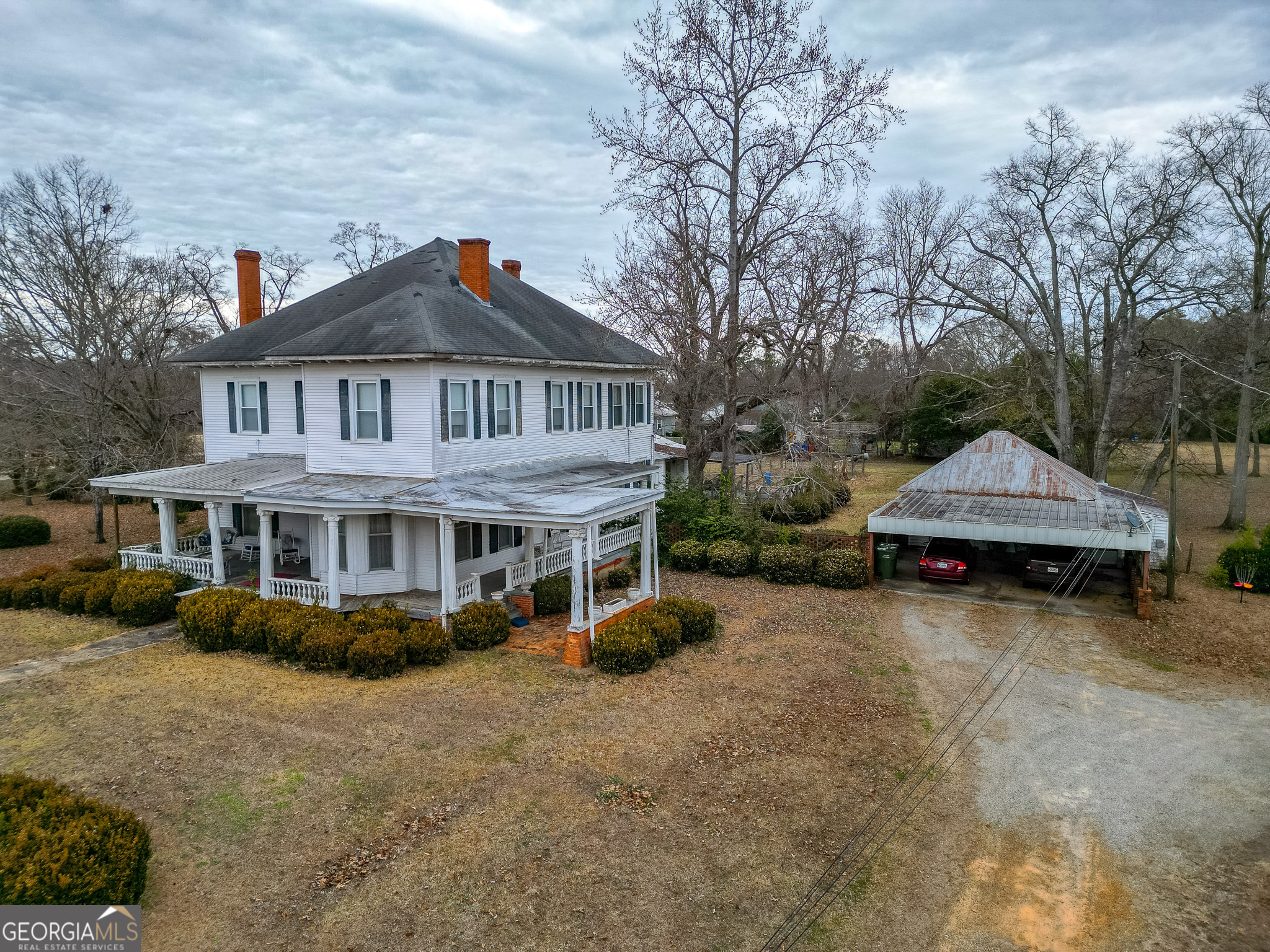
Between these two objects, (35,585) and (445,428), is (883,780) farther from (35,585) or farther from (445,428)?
(35,585)

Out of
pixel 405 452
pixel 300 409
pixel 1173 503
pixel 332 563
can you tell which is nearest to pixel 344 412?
pixel 405 452

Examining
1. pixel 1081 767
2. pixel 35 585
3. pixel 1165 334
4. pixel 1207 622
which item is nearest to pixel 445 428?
pixel 35 585

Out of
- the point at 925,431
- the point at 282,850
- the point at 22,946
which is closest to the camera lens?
the point at 22,946

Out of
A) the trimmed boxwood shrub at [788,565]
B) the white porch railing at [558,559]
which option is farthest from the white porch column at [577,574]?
the trimmed boxwood shrub at [788,565]

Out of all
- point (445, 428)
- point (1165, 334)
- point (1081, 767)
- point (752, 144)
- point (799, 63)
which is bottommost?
point (1081, 767)

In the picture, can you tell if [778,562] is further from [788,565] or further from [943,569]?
[943,569]

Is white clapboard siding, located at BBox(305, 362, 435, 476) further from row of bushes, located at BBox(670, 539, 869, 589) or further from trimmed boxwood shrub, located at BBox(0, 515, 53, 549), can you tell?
trimmed boxwood shrub, located at BBox(0, 515, 53, 549)
